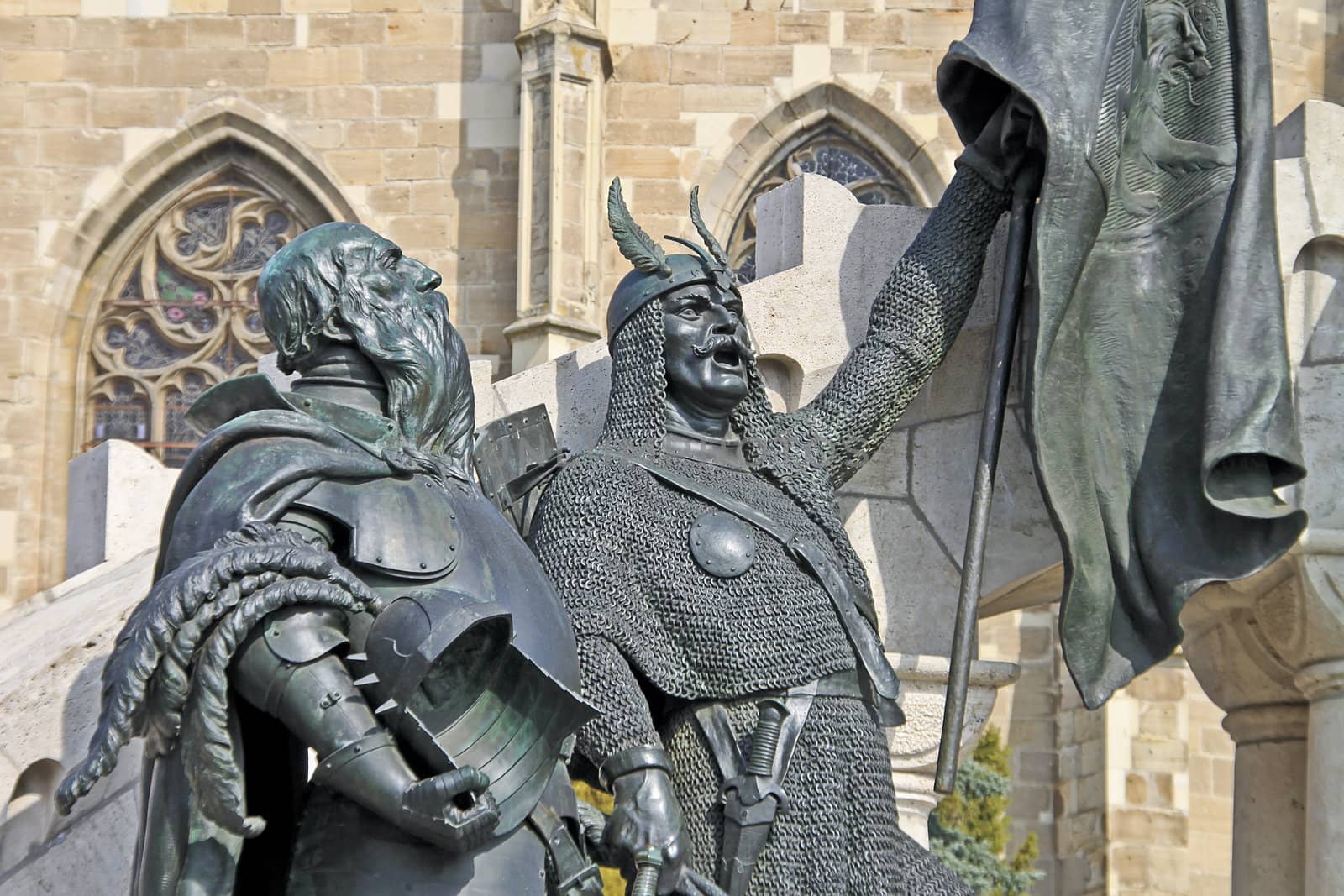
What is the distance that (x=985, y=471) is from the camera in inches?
240

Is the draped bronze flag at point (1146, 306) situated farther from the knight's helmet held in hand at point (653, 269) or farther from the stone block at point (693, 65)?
the stone block at point (693, 65)

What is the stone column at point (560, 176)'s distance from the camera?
15.1 metres

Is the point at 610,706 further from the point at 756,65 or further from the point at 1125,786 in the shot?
the point at 756,65

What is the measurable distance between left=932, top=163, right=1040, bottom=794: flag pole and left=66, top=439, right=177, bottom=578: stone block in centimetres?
227

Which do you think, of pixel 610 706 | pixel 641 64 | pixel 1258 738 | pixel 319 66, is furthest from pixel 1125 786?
pixel 610 706

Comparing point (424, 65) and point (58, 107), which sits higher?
point (424, 65)

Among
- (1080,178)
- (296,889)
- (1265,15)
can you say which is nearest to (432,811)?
(296,889)

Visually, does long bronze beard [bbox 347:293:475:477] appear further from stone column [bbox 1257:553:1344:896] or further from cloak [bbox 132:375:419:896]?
stone column [bbox 1257:553:1344:896]

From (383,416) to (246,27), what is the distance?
12.4 m

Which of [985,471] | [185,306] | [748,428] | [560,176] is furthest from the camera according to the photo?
[185,306]

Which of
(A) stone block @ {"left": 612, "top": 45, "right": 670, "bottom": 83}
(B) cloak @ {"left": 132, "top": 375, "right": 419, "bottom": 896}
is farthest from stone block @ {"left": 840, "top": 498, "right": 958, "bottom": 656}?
(A) stone block @ {"left": 612, "top": 45, "right": 670, "bottom": 83}

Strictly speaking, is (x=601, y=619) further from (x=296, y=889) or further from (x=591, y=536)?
(x=296, y=889)

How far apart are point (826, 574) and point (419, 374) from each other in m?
1.49

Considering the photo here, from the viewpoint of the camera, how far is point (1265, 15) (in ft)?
21.0
